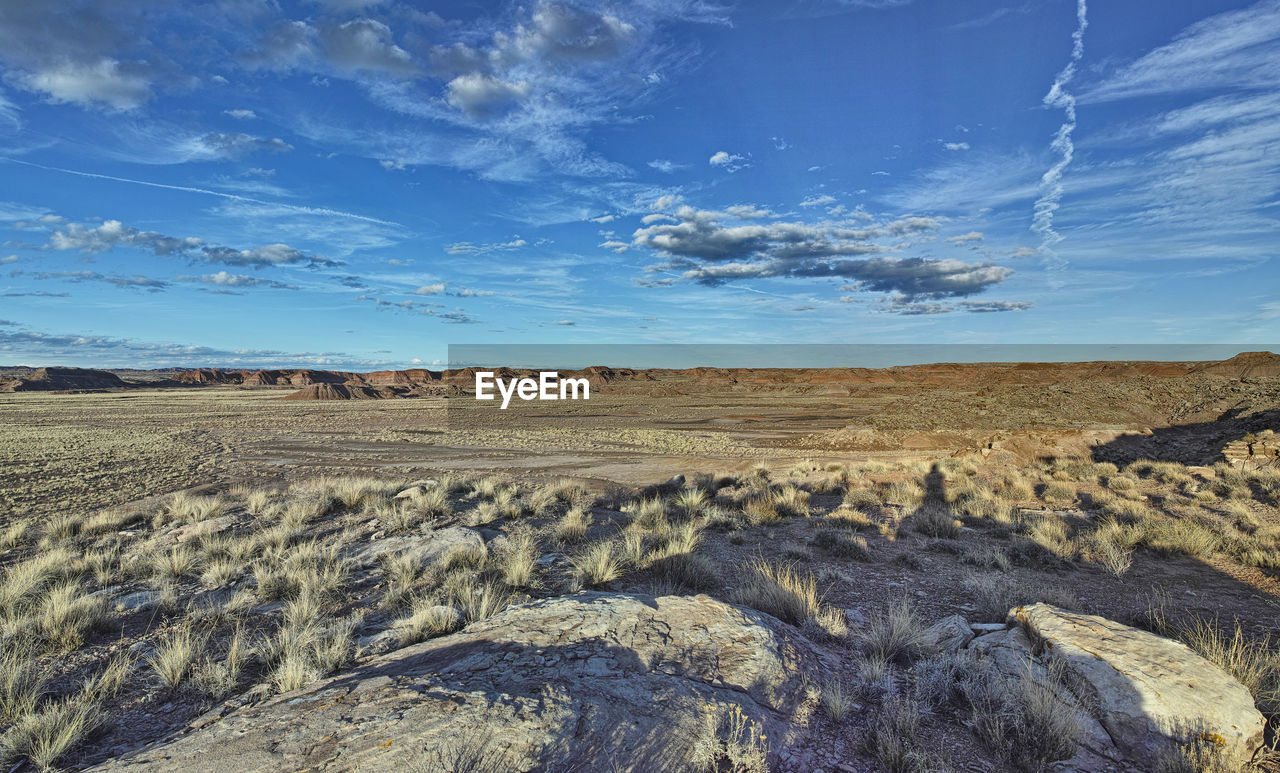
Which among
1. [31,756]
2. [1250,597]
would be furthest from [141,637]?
[1250,597]

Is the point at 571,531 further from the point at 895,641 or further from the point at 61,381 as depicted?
the point at 61,381

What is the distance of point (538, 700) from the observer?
3.29 m

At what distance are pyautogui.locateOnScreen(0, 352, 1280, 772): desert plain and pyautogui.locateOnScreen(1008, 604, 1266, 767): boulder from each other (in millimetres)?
18

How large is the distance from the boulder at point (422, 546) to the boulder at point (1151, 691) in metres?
6.93

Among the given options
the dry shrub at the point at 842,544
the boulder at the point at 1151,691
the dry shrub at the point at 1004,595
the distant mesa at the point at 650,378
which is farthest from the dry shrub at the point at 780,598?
the distant mesa at the point at 650,378

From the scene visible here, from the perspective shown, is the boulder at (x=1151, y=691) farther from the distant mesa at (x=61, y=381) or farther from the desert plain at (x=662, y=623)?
the distant mesa at (x=61, y=381)

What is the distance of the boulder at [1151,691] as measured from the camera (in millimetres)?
3322

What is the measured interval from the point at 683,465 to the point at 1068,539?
15.3 meters

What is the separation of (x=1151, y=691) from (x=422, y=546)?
8.52m

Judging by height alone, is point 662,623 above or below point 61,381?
below

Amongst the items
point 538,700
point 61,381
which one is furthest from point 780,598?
point 61,381

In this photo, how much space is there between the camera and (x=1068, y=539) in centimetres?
922

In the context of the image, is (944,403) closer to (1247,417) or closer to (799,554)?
(1247,417)

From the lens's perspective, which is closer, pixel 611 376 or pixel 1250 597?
pixel 1250 597
